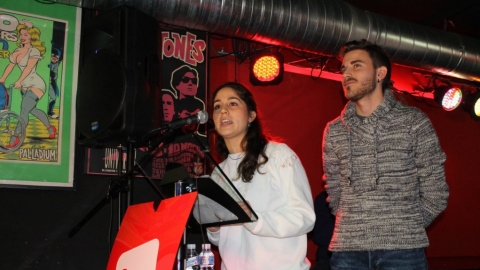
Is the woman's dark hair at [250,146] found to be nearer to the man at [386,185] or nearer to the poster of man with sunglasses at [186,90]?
the man at [386,185]

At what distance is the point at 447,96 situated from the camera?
19.1 feet

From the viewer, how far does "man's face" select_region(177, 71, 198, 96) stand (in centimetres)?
433

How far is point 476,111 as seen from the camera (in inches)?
242

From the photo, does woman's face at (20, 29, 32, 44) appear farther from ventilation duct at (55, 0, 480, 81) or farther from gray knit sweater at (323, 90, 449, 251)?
gray knit sweater at (323, 90, 449, 251)

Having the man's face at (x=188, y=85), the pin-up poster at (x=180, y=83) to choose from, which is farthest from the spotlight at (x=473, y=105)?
the man's face at (x=188, y=85)

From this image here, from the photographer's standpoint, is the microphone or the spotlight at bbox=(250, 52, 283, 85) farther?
the spotlight at bbox=(250, 52, 283, 85)

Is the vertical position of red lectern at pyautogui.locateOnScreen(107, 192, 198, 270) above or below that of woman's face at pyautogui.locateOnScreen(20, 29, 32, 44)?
below

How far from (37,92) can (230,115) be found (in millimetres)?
1765

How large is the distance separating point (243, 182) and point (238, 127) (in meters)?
0.32

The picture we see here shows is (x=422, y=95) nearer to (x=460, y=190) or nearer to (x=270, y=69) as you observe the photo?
(x=460, y=190)

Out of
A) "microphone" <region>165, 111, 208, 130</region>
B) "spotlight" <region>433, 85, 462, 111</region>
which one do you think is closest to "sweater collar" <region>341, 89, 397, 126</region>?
"microphone" <region>165, 111, 208, 130</region>

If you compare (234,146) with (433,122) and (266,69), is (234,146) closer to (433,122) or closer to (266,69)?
(266,69)

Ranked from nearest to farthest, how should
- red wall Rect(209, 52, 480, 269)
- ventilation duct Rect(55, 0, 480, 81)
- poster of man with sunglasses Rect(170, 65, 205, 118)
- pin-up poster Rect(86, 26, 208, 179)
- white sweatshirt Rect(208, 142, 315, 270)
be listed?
white sweatshirt Rect(208, 142, 315, 270), ventilation duct Rect(55, 0, 480, 81), pin-up poster Rect(86, 26, 208, 179), poster of man with sunglasses Rect(170, 65, 205, 118), red wall Rect(209, 52, 480, 269)

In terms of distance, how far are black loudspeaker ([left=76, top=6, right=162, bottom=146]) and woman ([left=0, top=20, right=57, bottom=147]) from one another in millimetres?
571
